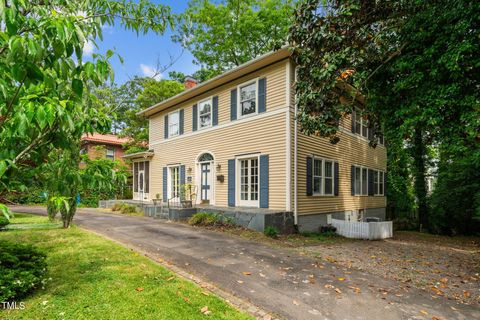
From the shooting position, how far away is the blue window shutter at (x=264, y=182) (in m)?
10.5

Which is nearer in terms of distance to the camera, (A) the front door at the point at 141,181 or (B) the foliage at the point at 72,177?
(B) the foliage at the point at 72,177

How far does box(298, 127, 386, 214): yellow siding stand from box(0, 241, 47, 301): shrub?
809 cm

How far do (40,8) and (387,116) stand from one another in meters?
7.96

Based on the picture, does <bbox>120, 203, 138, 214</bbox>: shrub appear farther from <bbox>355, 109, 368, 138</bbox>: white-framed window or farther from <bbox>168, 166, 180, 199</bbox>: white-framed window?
<bbox>355, 109, 368, 138</bbox>: white-framed window

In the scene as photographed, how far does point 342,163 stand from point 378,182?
557 cm

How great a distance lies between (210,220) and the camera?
10.5m

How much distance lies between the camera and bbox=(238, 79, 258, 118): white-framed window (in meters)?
11.3

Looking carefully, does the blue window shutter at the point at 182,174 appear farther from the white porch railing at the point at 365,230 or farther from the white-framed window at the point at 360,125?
the white-framed window at the point at 360,125

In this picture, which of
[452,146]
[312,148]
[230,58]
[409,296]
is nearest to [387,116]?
[452,146]

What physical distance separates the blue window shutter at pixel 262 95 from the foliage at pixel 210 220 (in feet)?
14.7

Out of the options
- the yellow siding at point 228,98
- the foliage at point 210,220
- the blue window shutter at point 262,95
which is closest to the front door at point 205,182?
the yellow siding at point 228,98

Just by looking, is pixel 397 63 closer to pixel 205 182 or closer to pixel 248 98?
pixel 248 98

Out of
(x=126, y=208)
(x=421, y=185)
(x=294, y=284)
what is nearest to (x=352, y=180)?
(x=421, y=185)

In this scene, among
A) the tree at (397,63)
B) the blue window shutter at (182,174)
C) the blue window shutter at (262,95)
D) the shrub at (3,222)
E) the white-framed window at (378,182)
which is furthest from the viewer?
the white-framed window at (378,182)
